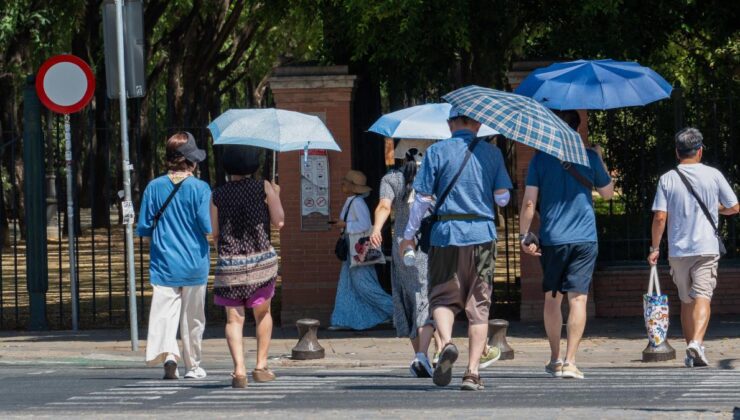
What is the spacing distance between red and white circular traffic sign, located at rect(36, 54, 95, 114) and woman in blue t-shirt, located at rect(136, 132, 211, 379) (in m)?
3.67

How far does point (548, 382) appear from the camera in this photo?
10.1 metres

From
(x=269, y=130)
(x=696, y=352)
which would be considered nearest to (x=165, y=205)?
(x=269, y=130)

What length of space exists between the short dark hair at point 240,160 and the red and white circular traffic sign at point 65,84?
4.33m

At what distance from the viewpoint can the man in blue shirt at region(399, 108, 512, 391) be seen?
9562 mm

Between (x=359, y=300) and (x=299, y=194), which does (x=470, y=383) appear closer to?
(x=359, y=300)

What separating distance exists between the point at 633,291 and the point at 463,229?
226 inches

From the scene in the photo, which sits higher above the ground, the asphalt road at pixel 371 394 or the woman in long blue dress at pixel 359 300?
the woman in long blue dress at pixel 359 300

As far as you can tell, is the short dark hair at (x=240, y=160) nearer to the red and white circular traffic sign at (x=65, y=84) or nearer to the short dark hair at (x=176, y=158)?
the short dark hair at (x=176, y=158)

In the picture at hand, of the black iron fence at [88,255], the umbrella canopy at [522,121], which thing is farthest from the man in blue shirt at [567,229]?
the black iron fence at [88,255]

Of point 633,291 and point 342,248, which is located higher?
point 342,248

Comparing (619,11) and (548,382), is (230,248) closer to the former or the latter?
(548,382)

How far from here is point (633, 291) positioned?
14.9m

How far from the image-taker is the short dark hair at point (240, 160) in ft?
32.6

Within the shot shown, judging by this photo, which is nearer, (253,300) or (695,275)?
(253,300)
